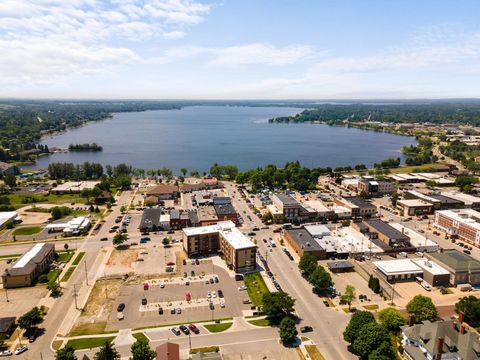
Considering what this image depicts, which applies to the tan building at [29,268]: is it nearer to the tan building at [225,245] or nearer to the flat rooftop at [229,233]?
the tan building at [225,245]

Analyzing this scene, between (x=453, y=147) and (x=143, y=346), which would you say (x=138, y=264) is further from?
(x=453, y=147)

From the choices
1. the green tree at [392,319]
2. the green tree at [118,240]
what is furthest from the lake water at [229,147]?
the green tree at [392,319]

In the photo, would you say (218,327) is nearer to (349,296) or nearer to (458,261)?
(349,296)

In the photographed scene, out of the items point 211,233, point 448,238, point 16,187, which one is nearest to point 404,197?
point 448,238

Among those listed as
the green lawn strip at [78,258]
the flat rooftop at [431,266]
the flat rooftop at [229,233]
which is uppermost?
the flat rooftop at [229,233]

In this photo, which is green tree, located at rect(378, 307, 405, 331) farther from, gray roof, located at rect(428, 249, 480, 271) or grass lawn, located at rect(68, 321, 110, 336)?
grass lawn, located at rect(68, 321, 110, 336)

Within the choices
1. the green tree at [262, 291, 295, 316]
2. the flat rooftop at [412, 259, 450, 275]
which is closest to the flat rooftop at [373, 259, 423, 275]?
the flat rooftop at [412, 259, 450, 275]
